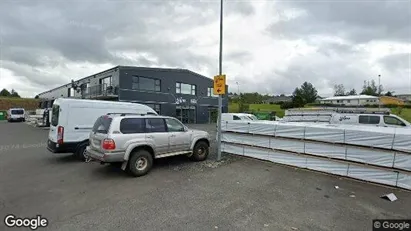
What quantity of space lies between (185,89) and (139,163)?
81.4ft

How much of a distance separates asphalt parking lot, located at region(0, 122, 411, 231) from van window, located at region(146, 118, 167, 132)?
128cm

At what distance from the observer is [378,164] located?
6180 millimetres

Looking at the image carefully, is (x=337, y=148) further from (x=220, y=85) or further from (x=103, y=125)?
(x=103, y=125)

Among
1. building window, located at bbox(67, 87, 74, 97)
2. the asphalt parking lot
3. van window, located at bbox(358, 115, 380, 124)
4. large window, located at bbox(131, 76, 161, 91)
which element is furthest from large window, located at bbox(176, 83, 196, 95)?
the asphalt parking lot

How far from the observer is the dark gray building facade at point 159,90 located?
25453mm

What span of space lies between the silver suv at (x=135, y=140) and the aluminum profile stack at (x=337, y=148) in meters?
2.62

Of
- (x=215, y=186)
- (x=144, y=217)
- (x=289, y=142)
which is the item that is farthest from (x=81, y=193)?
(x=289, y=142)

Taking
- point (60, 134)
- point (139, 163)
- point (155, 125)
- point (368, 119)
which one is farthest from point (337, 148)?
point (368, 119)

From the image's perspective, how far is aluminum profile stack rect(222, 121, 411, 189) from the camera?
5934 mm

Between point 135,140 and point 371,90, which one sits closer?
point 135,140

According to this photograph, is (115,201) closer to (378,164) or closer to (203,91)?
(378,164)

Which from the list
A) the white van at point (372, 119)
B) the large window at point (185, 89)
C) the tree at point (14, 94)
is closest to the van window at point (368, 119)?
the white van at point (372, 119)

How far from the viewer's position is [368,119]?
47.1 feet

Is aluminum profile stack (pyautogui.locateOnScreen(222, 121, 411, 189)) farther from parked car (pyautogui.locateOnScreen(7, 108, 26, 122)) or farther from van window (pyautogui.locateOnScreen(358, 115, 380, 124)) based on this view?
parked car (pyautogui.locateOnScreen(7, 108, 26, 122))
